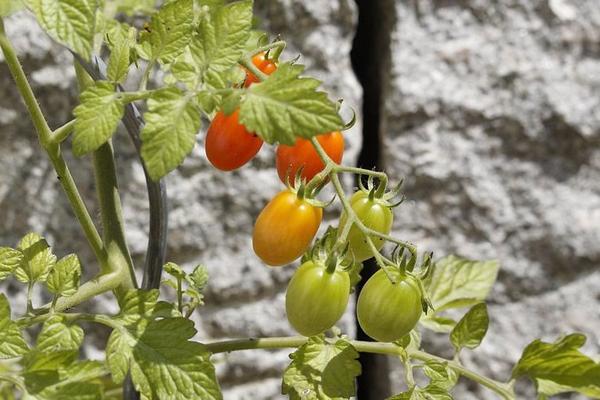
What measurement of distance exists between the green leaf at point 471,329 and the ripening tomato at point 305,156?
210 millimetres

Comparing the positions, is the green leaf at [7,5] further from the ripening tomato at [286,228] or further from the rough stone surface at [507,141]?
the rough stone surface at [507,141]

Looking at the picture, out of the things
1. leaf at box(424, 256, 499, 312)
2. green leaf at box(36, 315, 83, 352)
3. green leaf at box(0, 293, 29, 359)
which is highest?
green leaf at box(0, 293, 29, 359)

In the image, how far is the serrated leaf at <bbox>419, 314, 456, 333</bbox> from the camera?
84 cm

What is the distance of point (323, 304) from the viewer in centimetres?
61

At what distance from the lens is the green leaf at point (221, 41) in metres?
0.56

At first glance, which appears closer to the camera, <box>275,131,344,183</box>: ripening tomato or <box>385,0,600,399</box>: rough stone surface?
<box>275,131,344,183</box>: ripening tomato

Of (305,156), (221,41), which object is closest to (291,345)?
(305,156)

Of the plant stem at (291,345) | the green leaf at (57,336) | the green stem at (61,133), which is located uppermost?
the green stem at (61,133)

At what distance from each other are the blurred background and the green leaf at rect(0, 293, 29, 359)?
0.75 metres

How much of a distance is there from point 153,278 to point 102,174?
0.33 feet

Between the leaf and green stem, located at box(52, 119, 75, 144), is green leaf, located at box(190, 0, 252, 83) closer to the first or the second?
green stem, located at box(52, 119, 75, 144)

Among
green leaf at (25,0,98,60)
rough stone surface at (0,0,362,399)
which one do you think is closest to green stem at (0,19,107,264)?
green leaf at (25,0,98,60)

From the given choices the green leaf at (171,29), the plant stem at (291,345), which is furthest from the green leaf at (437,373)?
the green leaf at (171,29)

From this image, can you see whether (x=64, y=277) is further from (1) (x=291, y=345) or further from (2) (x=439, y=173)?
(2) (x=439, y=173)
